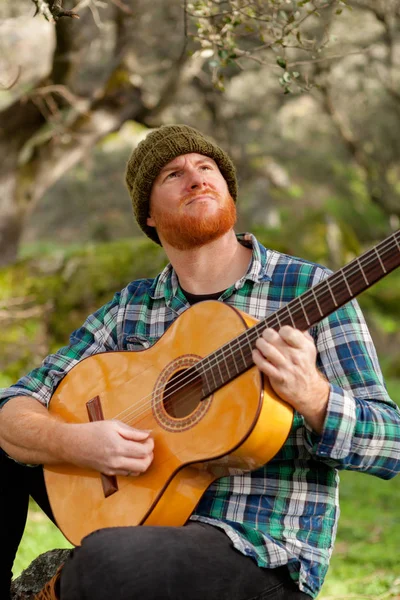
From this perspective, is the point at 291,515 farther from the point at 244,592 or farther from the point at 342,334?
the point at 342,334

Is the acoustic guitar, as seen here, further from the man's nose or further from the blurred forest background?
the blurred forest background

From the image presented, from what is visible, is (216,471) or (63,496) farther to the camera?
(63,496)

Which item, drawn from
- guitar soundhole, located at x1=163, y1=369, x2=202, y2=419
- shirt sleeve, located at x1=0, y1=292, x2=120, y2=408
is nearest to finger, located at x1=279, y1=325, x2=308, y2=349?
guitar soundhole, located at x1=163, y1=369, x2=202, y2=419

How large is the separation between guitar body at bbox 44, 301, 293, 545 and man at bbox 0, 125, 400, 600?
6 centimetres

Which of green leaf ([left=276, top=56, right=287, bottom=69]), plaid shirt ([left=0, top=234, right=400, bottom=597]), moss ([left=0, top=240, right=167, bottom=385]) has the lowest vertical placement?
moss ([left=0, top=240, right=167, bottom=385])

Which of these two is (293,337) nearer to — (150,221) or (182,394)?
(182,394)

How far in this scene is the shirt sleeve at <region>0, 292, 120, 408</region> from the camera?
109 inches

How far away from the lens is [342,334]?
2330 mm

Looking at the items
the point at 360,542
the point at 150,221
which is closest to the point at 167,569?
the point at 150,221

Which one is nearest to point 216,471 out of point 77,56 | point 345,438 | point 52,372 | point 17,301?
point 345,438

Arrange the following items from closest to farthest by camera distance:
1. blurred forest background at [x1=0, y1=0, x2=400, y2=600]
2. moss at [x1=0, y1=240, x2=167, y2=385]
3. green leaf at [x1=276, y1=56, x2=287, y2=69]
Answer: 1. green leaf at [x1=276, y1=56, x2=287, y2=69]
2. blurred forest background at [x1=0, y1=0, x2=400, y2=600]
3. moss at [x1=0, y1=240, x2=167, y2=385]

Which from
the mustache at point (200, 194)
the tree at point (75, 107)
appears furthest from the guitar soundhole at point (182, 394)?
the tree at point (75, 107)

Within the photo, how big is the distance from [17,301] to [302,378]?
4.90 metres

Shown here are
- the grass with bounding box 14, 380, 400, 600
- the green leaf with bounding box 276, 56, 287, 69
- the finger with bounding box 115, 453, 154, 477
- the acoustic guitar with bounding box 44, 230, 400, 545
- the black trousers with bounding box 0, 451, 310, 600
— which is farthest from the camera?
the grass with bounding box 14, 380, 400, 600
